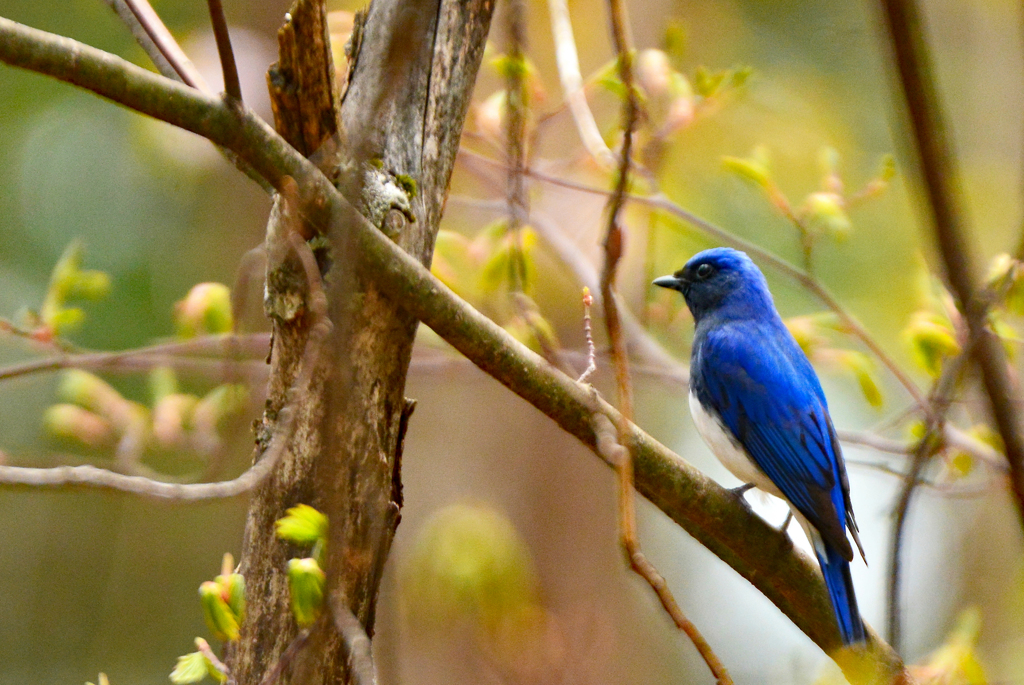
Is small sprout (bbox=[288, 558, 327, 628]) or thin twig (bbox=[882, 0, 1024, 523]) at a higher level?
thin twig (bbox=[882, 0, 1024, 523])

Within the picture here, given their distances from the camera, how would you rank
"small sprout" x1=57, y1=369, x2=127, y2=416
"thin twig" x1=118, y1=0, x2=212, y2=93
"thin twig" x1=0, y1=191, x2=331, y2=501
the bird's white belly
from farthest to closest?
the bird's white belly → "small sprout" x1=57, y1=369, x2=127, y2=416 → "thin twig" x1=118, y1=0, x2=212, y2=93 → "thin twig" x1=0, y1=191, x2=331, y2=501

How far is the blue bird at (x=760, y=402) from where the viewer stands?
2.84 meters

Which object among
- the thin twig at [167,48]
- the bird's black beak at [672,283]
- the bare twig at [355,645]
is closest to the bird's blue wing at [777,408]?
the bird's black beak at [672,283]

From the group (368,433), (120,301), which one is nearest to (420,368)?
(368,433)

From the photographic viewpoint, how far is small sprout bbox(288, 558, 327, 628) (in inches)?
56.4

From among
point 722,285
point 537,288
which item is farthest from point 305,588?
point 537,288

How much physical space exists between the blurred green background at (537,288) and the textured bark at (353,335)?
2.83m

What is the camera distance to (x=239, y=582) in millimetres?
1604

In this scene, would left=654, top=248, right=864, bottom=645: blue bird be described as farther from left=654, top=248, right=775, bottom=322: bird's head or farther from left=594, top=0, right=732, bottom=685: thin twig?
left=594, top=0, right=732, bottom=685: thin twig

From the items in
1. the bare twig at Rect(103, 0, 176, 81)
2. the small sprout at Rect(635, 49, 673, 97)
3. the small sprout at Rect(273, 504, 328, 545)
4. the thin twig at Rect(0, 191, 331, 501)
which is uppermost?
the small sprout at Rect(635, 49, 673, 97)

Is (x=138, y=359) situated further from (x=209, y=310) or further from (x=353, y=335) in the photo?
(x=353, y=335)

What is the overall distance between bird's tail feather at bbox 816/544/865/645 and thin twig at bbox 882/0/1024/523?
163cm

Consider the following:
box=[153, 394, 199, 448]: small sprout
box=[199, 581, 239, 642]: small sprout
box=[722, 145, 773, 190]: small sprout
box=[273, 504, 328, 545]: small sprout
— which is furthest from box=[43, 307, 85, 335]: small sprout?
box=[722, 145, 773, 190]: small sprout

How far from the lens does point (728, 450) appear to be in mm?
3168
